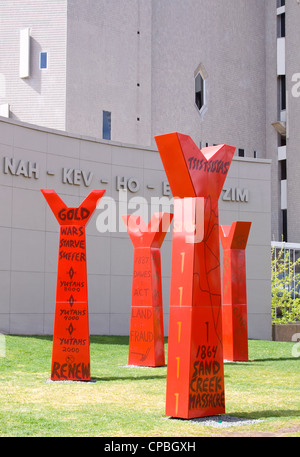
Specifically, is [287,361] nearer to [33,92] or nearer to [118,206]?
[118,206]

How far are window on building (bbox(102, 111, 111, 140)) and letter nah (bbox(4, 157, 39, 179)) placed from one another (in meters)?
10.5

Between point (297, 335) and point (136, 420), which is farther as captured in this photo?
point (297, 335)

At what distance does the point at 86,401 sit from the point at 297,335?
2111cm

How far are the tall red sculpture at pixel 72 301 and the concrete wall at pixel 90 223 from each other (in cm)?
1029

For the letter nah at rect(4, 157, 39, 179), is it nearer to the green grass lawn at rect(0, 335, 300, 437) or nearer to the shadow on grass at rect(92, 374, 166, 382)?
the green grass lawn at rect(0, 335, 300, 437)

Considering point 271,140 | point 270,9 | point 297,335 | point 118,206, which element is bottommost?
point 297,335

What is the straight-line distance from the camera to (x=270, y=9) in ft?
145

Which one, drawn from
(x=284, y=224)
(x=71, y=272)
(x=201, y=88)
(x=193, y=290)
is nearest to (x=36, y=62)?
(x=201, y=88)

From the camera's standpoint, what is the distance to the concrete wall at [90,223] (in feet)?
78.0

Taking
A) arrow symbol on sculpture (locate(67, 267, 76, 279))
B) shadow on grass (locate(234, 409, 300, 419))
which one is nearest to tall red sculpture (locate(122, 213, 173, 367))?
arrow symbol on sculpture (locate(67, 267, 76, 279))

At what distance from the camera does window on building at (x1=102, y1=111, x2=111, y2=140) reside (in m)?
34.7

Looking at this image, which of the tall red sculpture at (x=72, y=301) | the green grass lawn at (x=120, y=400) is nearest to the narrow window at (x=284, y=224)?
the green grass lawn at (x=120, y=400)
